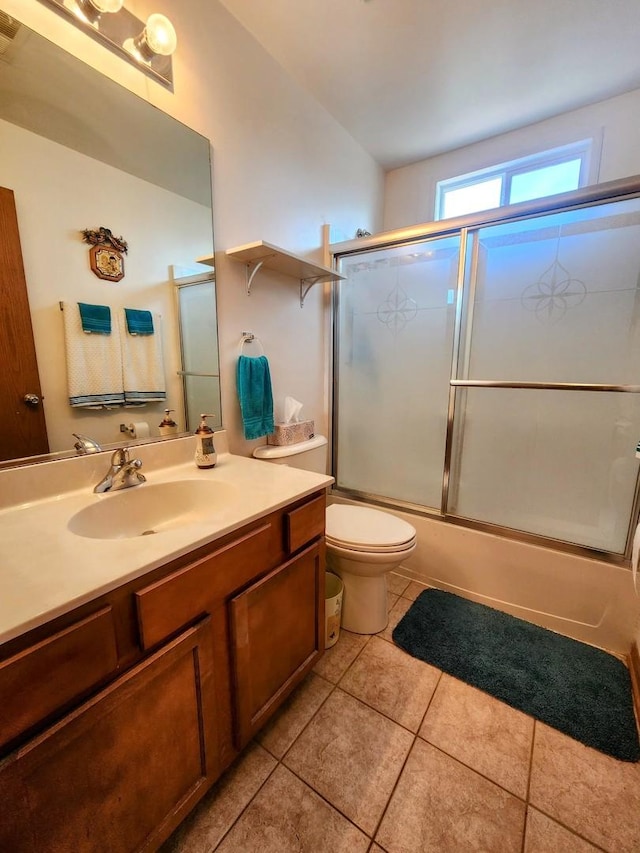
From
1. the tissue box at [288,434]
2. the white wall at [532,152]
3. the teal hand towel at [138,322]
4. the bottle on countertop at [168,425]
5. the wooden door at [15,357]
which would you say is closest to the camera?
the wooden door at [15,357]

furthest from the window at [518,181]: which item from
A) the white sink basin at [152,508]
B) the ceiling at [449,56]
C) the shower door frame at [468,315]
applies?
the white sink basin at [152,508]

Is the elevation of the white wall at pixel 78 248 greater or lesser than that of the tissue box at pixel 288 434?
greater

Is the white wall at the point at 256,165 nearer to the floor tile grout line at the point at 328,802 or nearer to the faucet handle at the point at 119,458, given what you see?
the faucet handle at the point at 119,458

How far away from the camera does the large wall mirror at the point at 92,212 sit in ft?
2.87

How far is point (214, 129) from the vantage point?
1314 millimetres

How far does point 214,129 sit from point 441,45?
1046mm

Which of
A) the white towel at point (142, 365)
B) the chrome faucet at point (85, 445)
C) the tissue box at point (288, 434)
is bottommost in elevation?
the tissue box at point (288, 434)

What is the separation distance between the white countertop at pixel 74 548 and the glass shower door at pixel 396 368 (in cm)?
110

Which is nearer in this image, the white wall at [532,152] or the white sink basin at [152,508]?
the white sink basin at [152,508]

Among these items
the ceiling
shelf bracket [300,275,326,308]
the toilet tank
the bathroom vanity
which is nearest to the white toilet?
the toilet tank

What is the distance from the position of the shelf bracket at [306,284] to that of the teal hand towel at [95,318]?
39.9 inches

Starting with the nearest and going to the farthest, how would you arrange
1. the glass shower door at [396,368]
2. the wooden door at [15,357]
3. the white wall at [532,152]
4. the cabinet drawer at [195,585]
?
the cabinet drawer at [195,585]
the wooden door at [15,357]
the white wall at [532,152]
the glass shower door at [396,368]

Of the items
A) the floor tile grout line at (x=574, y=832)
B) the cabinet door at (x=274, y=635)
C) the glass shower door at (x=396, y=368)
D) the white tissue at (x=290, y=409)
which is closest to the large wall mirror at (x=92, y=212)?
the white tissue at (x=290, y=409)

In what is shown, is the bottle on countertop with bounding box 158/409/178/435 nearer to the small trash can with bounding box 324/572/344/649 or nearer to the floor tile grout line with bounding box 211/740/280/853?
the small trash can with bounding box 324/572/344/649
